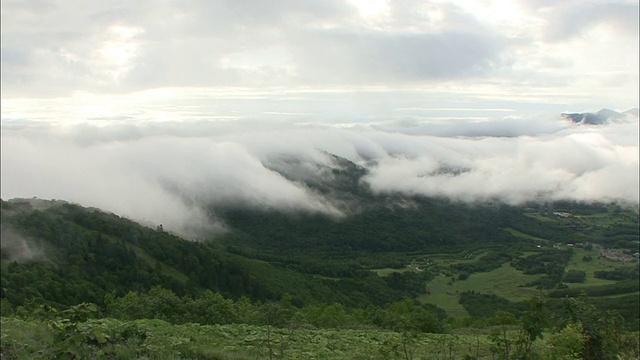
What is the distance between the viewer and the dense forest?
9242mm

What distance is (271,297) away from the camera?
111m

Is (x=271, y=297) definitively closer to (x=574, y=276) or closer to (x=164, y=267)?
(x=164, y=267)

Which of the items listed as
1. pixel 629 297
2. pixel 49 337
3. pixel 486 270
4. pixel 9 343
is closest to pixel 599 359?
pixel 49 337

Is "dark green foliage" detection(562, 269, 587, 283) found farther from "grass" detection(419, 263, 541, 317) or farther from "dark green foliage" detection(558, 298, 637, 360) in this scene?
"dark green foliage" detection(558, 298, 637, 360)

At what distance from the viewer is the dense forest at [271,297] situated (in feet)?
30.3

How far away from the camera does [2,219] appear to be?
88.3 metres

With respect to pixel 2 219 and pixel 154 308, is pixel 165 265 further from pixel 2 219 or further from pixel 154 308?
pixel 154 308

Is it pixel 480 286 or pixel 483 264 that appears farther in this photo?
pixel 483 264

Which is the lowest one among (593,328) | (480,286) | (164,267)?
(480,286)

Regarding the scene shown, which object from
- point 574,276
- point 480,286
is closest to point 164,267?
point 480,286

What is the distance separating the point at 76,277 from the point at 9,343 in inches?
3198

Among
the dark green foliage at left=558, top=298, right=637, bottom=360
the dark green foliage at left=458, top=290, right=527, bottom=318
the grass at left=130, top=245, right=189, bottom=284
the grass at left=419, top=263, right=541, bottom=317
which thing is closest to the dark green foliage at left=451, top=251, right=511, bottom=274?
the grass at left=419, top=263, right=541, bottom=317

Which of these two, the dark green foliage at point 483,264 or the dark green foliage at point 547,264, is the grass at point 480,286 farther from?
the dark green foliage at point 483,264

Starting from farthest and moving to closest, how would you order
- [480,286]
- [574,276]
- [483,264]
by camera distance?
[483,264] < [480,286] < [574,276]
